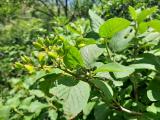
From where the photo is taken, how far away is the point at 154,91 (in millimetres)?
1491

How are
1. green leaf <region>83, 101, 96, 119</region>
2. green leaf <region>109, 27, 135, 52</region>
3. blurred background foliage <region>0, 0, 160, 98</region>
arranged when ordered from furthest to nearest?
blurred background foliage <region>0, 0, 160, 98</region> → green leaf <region>83, 101, 96, 119</region> → green leaf <region>109, 27, 135, 52</region>

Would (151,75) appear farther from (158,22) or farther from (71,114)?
(71,114)

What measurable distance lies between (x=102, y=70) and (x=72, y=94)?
12 cm

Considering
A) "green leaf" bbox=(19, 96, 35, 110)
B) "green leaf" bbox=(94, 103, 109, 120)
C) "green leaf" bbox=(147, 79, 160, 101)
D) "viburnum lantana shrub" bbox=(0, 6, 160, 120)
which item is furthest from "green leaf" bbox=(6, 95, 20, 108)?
"green leaf" bbox=(147, 79, 160, 101)

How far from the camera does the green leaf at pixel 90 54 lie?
4.41ft

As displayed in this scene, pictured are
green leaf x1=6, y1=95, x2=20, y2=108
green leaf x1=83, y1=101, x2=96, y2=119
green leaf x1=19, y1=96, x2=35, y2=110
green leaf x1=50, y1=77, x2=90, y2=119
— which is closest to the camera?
green leaf x1=50, y1=77, x2=90, y2=119

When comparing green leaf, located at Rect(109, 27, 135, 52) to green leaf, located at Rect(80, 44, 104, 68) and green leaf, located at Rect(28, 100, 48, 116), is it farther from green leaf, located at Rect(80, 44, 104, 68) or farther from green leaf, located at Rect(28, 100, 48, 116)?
green leaf, located at Rect(28, 100, 48, 116)

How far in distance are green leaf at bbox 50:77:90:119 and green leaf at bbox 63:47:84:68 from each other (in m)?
0.05

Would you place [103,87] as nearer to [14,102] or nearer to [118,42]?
[118,42]

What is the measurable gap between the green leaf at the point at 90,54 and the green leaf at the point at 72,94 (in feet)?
0.28

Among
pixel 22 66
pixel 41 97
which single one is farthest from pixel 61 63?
pixel 41 97

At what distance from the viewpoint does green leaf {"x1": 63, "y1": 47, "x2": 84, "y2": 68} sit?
1.27 m

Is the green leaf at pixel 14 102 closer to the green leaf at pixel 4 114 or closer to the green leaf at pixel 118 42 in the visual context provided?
the green leaf at pixel 4 114

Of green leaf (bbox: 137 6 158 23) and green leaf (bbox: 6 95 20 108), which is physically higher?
green leaf (bbox: 137 6 158 23)
